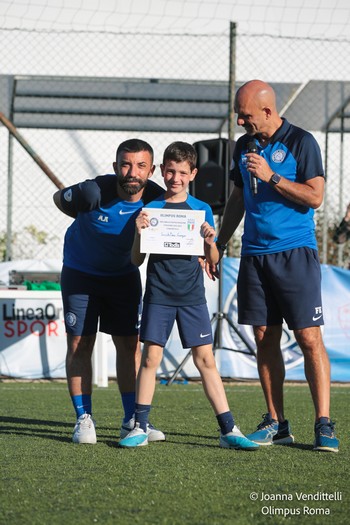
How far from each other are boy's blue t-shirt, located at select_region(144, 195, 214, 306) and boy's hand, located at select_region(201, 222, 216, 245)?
0.27 feet

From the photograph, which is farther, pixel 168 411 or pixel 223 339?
pixel 223 339

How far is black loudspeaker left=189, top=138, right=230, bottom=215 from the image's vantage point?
375 inches

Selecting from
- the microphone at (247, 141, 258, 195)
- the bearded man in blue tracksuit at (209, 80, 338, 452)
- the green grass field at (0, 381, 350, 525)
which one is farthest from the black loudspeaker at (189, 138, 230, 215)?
the microphone at (247, 141, 258, 195)

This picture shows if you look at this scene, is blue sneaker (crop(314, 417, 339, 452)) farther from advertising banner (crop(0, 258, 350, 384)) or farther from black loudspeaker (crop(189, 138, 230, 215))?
black loudspeaker (crop(189, 138, 230, 215))

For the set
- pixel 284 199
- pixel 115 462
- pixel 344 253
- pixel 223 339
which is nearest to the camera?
pixel 115 462

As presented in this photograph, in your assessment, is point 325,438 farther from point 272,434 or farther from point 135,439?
point 135,439

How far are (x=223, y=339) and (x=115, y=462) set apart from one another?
17.6 feet

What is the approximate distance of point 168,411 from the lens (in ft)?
22.1

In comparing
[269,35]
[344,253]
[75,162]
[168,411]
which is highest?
[269,35]

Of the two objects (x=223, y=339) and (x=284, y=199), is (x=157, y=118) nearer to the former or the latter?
(x=223, y=339)

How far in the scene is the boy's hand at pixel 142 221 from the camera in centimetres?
482

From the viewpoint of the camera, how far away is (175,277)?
4914 millimetres

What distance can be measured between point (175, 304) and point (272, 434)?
0.82 metres

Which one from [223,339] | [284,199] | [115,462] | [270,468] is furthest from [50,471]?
[223,339]
